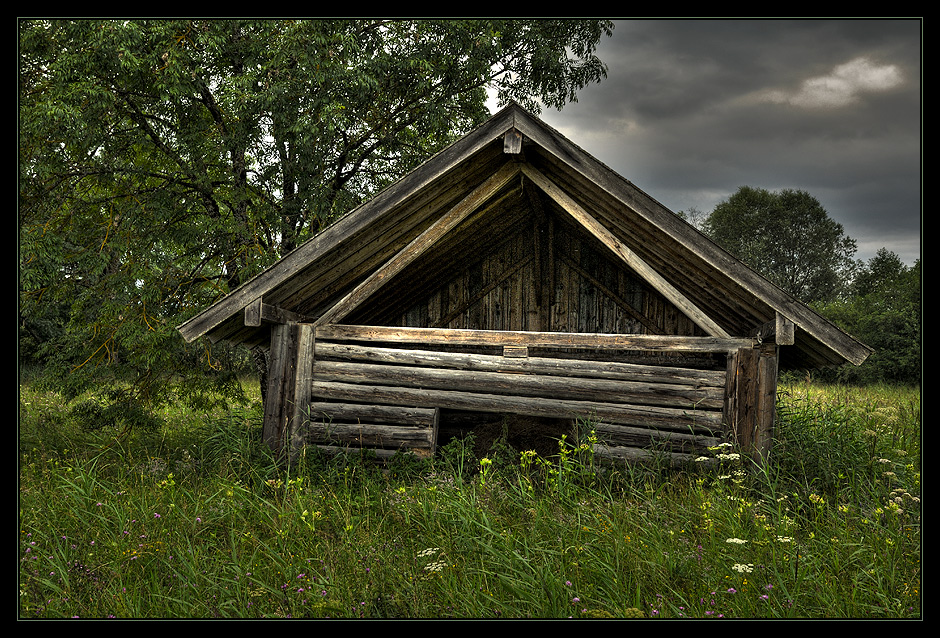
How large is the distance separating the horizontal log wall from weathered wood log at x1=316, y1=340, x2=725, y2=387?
0.01m

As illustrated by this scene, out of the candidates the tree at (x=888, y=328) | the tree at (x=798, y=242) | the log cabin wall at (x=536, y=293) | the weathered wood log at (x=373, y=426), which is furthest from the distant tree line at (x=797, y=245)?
the weathered wood log at (x=373, y=426)

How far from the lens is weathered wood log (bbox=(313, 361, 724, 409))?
19.3 ft

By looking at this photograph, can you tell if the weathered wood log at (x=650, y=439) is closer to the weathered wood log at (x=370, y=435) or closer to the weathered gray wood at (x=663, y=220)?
the weathered gray wood at (x=663, y=220)

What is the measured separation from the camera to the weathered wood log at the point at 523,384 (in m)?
5.88

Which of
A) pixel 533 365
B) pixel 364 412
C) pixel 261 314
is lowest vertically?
pixel 364 412

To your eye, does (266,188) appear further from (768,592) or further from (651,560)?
(768,592)

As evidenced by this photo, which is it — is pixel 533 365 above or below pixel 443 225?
below

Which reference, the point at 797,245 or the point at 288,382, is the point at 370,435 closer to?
the point at 288,382

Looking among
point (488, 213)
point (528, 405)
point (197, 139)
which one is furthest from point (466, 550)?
point (197, 139)

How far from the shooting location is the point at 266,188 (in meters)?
8.73

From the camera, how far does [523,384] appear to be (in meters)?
6.09

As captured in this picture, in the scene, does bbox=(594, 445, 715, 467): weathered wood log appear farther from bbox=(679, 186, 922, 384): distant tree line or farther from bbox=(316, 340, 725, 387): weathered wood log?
bbox=(679, 186, 922, 384): distant tree line

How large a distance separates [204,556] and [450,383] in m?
3.07

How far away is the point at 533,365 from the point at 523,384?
25cm
